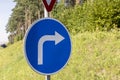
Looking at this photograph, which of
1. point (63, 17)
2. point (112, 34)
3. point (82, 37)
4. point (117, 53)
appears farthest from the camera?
point (63, 17)

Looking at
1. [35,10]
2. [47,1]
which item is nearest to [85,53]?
[47,1]

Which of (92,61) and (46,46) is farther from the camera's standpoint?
(92,61)

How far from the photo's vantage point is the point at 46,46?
608 cm

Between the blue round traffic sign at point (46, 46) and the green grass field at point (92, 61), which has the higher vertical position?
the blue round traffic sign at point (46, 46)

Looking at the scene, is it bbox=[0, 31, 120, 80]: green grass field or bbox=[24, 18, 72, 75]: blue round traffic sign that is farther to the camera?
bbox=[0, 31, 120, 80]: green grass field

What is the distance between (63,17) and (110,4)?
17.8m

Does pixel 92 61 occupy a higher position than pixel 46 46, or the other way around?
pixel 46 46

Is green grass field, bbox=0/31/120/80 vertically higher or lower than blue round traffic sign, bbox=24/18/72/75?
lower

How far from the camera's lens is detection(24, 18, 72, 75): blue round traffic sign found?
6.04 meters

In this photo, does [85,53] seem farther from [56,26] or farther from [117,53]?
[56,26]

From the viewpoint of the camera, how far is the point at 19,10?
282ft

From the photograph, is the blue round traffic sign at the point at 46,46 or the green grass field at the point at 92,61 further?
the green grass field at the point at 92,61

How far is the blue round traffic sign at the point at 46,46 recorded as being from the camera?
604 cm

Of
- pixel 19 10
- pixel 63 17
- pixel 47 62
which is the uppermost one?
pixel 47 62
